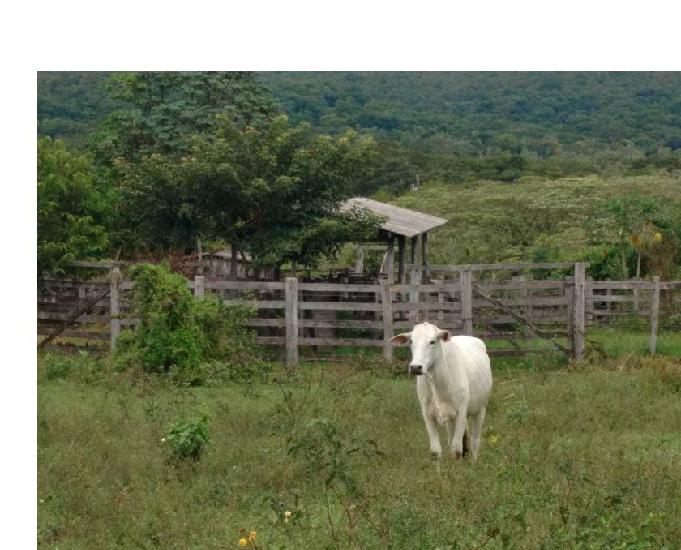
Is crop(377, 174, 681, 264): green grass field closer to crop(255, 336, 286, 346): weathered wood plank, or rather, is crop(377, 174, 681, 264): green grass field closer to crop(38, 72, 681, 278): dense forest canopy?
crop(38, 72, 681, 278): dense forest canopy

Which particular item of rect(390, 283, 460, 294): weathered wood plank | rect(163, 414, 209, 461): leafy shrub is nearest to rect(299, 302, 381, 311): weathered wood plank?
rect(390, 283, 460, 294): weathered wood plank

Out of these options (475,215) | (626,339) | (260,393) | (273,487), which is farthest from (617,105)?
(273,487)

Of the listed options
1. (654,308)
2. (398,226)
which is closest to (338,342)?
(398,226)

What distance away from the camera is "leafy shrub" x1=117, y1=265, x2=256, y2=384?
47.1ft

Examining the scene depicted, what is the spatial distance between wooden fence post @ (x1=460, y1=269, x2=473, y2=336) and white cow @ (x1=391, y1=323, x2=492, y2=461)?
19.9 feet

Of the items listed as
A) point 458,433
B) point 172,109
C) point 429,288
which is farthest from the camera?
point 172,109

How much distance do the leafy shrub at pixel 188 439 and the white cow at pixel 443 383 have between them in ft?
5.72

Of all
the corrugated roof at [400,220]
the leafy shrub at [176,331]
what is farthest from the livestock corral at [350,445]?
the corrugated roof at [400,220]

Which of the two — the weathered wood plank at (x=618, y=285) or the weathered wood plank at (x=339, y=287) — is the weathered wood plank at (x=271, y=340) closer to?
the weathered wood plank at (x=339, y=287)

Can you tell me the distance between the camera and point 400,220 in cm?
2067

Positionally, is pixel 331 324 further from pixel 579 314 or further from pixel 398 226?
pixel 398 226

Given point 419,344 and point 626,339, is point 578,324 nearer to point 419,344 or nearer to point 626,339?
point 626,339

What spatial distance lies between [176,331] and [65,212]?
458cm

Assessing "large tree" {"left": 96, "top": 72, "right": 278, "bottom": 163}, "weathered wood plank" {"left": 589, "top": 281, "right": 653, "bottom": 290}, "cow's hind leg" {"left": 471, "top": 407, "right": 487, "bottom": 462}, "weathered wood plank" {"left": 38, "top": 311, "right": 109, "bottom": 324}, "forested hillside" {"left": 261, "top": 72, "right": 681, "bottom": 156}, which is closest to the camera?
"cow's hind leg" {"left": 471, "top": 407, "right": 487, "bottom": 462}
